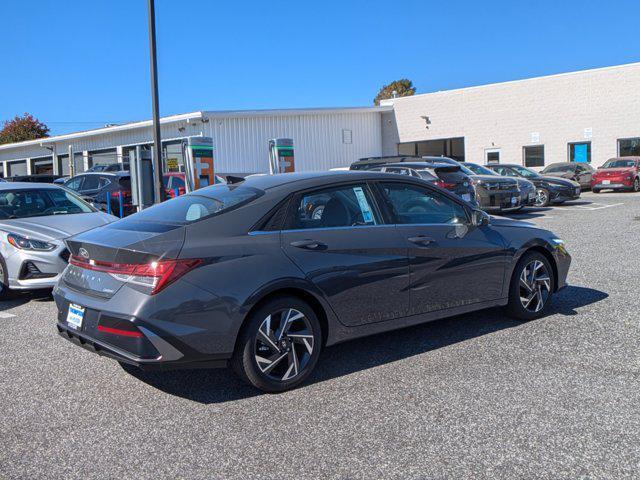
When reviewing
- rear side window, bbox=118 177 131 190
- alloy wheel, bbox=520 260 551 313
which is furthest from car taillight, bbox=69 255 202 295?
rear side window, bbox=118 177 131 190

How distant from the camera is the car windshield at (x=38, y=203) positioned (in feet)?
27.5

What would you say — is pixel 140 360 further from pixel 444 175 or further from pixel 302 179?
pixel 444 175

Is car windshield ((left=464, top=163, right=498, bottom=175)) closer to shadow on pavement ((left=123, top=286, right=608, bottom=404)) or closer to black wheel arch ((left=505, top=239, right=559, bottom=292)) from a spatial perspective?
shadow on pavement ((left=123, top=286, right=608, bottom=404))

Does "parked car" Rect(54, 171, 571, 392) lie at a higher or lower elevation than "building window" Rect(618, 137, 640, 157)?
lower

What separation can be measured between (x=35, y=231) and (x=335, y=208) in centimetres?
454

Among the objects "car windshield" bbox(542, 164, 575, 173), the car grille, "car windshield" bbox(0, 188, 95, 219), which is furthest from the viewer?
"car windshield" bbox(542, 164, 575, 173)

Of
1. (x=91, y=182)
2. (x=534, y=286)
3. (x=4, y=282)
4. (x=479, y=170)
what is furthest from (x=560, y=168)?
(x=4, y=282)

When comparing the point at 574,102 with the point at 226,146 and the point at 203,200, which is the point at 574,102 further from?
the point at 203,200

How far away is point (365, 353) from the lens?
16.7 ft

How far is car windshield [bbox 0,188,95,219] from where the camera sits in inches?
330

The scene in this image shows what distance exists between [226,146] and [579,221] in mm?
16988

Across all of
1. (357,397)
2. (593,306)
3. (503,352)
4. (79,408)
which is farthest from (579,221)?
(79,408)

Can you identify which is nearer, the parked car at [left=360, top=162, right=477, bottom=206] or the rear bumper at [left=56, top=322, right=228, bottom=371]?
the rear bumper at [left=56, top=322, right=228, bottom=371]

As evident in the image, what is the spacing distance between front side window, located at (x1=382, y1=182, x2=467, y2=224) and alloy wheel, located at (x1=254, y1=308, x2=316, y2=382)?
1295mm
